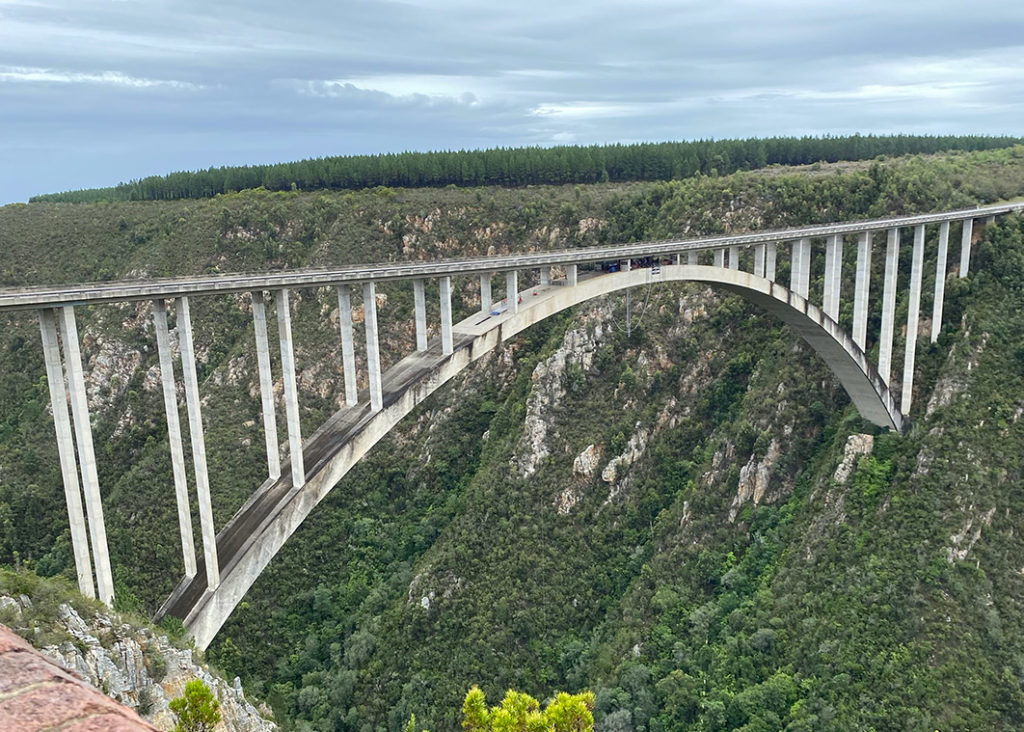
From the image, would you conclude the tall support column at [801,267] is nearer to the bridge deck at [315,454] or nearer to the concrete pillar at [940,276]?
the concrete pillar at [940,276]

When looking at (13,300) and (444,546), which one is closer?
(13,300)

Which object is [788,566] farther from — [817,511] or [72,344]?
[72,344]

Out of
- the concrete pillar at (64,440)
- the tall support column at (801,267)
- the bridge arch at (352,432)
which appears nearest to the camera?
the concrete pillar at (64,440)

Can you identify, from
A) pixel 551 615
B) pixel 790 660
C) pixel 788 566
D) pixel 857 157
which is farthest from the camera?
pixel 857 157

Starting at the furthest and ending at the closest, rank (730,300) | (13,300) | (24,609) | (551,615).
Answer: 1. (730,300)
2. (551,615)
3. (13,300)
4. (24,609)

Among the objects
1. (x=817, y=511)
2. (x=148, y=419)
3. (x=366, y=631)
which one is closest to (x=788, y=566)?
(x=817, y=511)

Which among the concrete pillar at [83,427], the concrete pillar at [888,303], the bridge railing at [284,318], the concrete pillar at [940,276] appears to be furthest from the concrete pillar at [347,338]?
the concrete pillar at [940,276]

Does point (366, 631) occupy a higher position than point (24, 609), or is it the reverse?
point (24, 609)
